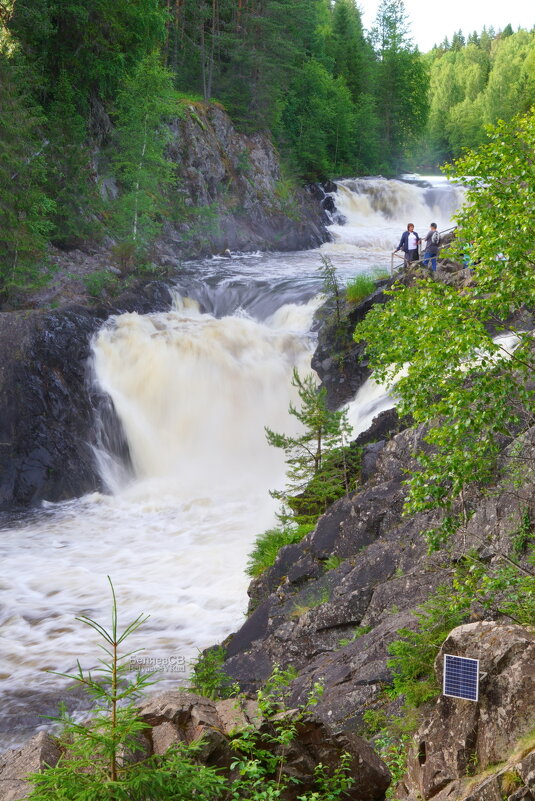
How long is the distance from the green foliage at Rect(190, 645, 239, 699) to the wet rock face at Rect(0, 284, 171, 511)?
34.9ft

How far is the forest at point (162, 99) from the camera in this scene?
2414 centimetres

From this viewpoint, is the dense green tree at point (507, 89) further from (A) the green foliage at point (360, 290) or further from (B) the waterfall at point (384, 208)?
(A) the green foliage at point (360, 290)

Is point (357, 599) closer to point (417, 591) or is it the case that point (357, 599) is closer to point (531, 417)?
point (417, 591)

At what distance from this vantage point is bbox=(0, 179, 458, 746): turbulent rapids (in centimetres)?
1302

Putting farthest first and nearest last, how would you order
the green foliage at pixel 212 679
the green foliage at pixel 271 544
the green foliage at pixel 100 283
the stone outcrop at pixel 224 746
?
the green foliage at pixel 100 283
the green foliage at pixel 271 544
the green foliage at pixel 212 679
the stone outcrop at pixel 224 746

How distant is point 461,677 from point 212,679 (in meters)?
5.49

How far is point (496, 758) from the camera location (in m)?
5.18

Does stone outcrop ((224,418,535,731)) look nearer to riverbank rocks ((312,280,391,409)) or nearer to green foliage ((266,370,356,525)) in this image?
green foliage ((266,370,356,525))

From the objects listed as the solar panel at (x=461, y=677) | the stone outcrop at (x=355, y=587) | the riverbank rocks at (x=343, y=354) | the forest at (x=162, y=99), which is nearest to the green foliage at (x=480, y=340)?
the stone outcrop at (x=355, y=587)

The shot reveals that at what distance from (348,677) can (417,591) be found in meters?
1.61

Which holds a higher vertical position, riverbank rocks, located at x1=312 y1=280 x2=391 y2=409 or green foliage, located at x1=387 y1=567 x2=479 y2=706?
riverbank rocks, located at x1=312 y1=280 x2=391 y2=409

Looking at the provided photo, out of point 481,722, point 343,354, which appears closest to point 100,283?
point 343,354

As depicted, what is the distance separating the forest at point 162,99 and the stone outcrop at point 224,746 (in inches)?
770

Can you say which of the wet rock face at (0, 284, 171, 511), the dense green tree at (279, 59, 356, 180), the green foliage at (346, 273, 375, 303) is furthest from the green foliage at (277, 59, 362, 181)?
the wet rock face at (0, 284, 171, 511)
